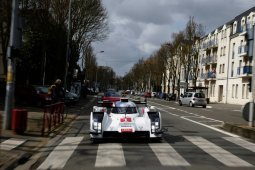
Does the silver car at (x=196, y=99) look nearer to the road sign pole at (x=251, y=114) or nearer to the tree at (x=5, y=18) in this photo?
the tree at (x=5, y=18)

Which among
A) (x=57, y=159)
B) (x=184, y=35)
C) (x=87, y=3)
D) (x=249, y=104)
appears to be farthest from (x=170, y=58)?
(x=57, y=159)

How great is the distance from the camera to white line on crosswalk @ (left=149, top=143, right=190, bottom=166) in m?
11.0

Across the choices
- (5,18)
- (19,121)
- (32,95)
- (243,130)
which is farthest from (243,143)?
(32,95)

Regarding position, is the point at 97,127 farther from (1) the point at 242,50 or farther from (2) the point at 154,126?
(1) the point at 242,50

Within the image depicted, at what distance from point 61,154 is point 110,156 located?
132cm

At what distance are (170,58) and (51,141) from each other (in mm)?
83812

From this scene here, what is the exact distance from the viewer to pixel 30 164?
1090cm

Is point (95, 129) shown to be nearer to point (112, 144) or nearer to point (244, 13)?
point (112, 144)

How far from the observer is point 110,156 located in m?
11.9

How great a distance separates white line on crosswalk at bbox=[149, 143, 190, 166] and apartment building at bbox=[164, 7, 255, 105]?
47.7 meters

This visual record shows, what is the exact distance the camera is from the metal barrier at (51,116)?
16.8 metres

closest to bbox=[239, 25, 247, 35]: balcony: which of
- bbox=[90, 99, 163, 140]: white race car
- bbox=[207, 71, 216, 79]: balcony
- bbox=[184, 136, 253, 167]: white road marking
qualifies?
bbox=[207, 71, 216, 79]: balcony

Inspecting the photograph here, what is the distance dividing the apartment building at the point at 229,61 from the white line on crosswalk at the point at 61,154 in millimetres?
47297

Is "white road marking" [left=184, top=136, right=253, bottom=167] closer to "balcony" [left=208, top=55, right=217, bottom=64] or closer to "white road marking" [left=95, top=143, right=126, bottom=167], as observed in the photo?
"white road marking" [left=95, top=143, right=126, bottom=167]
